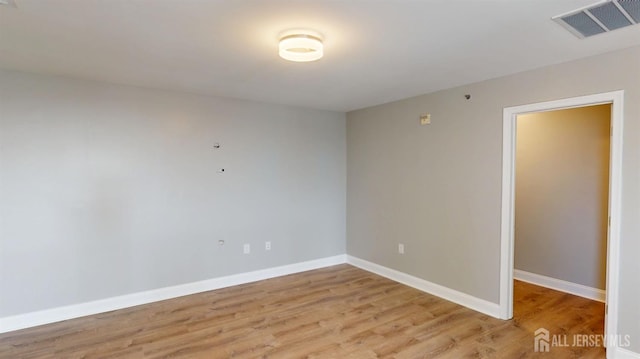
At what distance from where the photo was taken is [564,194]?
12.7 feet

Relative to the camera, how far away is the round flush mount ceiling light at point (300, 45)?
83.6 inches

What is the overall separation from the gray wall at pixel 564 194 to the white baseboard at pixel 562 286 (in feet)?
0.17

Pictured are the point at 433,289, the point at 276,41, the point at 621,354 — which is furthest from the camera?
the point at 433,289

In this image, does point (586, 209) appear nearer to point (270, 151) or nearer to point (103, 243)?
point (270, 151)

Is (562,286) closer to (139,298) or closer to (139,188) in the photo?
(139,298)

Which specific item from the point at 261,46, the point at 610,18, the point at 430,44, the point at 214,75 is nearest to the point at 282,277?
the point at 214,75

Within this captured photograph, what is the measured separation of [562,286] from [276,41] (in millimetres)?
4133

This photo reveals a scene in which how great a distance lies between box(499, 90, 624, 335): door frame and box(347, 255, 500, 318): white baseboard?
0.14 meters

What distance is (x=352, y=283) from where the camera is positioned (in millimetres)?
4250

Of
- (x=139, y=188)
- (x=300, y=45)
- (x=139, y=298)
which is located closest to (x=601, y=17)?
(x=300, y=45)

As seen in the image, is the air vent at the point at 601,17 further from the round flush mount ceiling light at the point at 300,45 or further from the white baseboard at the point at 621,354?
the white baseboard at the point at 621,354

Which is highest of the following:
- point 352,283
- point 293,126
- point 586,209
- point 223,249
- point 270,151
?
point 293,126

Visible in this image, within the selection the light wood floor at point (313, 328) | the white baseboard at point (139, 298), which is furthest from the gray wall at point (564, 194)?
the white baseboard at point (139, 298)

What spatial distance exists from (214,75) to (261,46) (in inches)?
36.0
